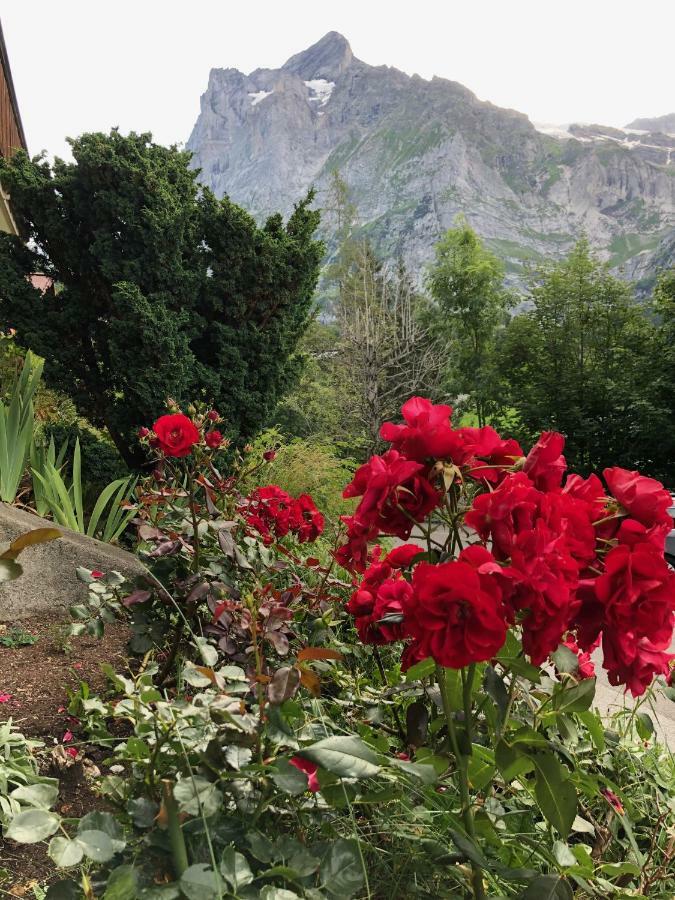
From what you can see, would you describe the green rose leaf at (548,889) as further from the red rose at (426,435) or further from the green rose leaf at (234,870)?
the red rose at (426,435)

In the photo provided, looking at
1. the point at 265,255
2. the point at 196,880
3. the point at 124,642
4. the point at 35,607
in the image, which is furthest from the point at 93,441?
the point at 196,880

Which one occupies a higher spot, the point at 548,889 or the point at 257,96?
the point at 257,96

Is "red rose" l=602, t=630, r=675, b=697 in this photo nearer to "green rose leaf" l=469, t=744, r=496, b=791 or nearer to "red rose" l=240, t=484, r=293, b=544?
"green rose leaf" l=469, t=744, r=496, b=791

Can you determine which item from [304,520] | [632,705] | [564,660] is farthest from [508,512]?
[632,705]

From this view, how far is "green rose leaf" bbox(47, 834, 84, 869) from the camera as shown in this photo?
1.99ft

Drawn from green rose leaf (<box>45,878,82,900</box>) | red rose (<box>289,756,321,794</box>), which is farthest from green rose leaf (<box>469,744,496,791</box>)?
green rose leaf (<box>45,878,82,900</box>)

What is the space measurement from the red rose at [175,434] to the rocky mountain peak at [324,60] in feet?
676

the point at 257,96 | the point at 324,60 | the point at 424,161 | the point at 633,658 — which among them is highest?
the point at 324,60

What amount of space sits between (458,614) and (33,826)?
547mm

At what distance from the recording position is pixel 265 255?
17.6 ft

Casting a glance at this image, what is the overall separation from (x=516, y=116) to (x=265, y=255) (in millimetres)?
171560

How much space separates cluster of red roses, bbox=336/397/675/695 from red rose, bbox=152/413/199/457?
2.69 feet

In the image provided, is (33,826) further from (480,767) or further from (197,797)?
(480,767)

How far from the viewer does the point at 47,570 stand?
8.43 ft
